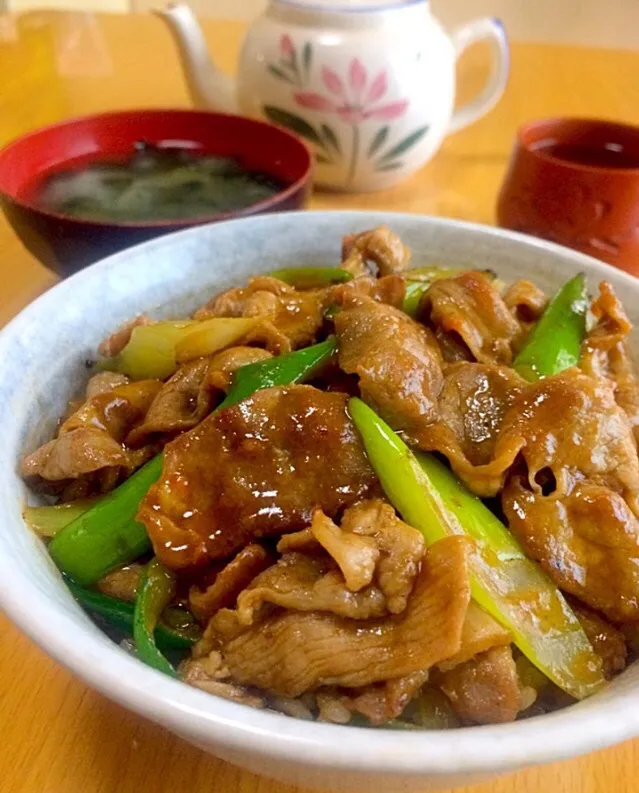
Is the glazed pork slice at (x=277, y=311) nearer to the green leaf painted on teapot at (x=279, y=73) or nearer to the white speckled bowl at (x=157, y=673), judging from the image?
the white speckled bowl at (x=157, y=673)

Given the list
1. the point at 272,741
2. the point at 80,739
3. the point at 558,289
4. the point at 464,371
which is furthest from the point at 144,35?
the point at 272,741

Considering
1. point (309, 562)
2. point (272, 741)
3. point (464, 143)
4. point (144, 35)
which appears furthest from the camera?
point (144, 35)

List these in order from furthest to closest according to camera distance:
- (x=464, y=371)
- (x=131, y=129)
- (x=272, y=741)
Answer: (x=131, y=129) → (x=464, y=371) → (x=272, y=741)

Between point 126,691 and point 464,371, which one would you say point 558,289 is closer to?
point 464,371

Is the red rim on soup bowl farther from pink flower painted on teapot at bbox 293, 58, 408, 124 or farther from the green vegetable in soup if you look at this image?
pink flower painted on teapot at bbox 293, 58, 408, 124

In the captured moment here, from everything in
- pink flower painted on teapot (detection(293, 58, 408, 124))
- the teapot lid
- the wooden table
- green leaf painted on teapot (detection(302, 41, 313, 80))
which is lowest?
the wooden table

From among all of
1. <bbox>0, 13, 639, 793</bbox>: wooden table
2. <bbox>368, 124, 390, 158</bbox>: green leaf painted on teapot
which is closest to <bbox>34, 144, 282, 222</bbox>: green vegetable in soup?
<bbox>0, 13, 639, 793</bbox>: wooden table

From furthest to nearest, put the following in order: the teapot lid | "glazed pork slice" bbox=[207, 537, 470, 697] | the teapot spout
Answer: the teapot spout
the teapot lid
"glazed pork slice" bbox=[207, 537, 470, 697]
